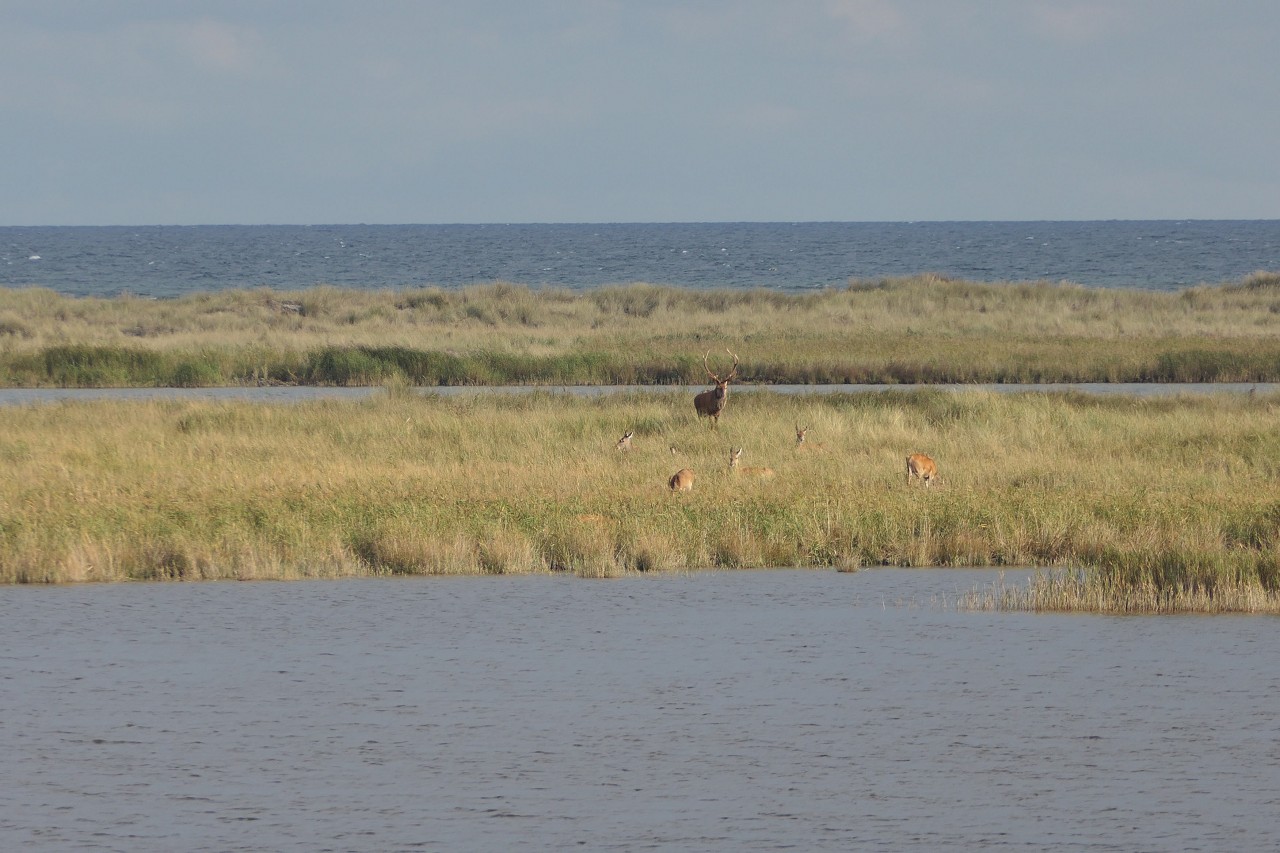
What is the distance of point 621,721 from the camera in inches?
437

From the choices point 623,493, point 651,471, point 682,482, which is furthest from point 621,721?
point 651,471

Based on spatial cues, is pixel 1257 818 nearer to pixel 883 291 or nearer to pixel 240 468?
pixel 240 468

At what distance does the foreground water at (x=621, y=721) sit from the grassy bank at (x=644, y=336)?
22026mm

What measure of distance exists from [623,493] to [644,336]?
3117 centimetres

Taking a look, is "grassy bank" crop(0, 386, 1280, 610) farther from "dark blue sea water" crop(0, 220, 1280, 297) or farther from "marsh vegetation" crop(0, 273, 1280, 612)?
"dark blue sea water" crop(0, 220, 1280, 297)

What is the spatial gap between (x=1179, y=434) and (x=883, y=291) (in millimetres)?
40710

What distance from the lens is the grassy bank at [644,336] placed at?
121 feet

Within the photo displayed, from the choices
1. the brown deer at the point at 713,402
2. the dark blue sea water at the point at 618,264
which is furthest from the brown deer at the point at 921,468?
the dark blue sea water at the point at 618,264

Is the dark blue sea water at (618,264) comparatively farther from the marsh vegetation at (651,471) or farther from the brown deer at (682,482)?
the brown deer at (682,482)

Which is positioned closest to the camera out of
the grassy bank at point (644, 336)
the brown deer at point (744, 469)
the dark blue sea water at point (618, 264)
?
the brown deer at point (744, 469)

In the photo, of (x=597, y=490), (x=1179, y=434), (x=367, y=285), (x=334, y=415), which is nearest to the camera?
(x=597, y=490)

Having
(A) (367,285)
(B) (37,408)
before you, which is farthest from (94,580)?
(A) (367,285)

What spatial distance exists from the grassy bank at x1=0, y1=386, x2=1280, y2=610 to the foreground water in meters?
0.86

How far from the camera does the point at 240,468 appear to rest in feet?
68.6
